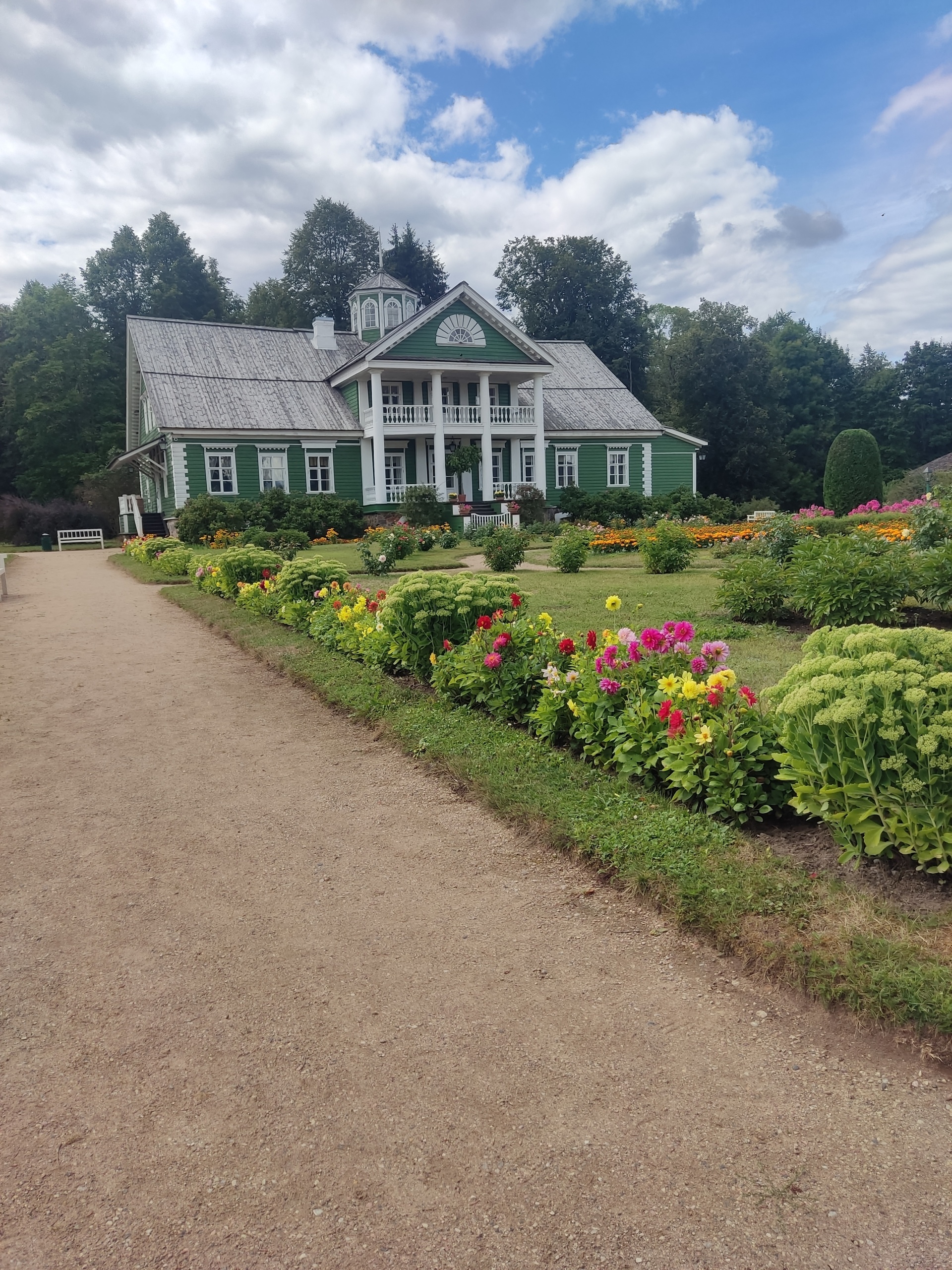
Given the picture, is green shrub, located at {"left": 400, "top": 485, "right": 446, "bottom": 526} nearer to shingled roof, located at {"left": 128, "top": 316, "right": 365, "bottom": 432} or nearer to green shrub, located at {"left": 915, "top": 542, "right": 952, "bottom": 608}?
shingled roof, located at {"left": 128, "top": 316, "right": 365, "bottom": 432}

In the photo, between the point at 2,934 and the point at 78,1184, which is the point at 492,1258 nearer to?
the point at 78,1184

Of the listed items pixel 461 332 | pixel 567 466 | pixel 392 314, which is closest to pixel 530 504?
pixel 567 466

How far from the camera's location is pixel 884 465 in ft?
174

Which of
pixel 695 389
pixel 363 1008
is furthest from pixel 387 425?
pixel 363 1008

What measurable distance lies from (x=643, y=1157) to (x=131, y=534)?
3323 cm

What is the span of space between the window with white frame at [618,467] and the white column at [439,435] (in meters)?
7.73

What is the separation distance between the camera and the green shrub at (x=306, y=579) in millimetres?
10312

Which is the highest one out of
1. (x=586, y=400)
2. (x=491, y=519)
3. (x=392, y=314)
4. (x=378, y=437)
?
(x=392, y=314)

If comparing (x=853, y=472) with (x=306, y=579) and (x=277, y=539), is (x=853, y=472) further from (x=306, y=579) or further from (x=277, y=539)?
(x=306, y=579)

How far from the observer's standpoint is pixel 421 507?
27797 mm

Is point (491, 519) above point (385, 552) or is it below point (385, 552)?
above

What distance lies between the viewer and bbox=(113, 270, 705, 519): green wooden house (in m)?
29.7

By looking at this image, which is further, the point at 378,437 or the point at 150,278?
the point at 150,278

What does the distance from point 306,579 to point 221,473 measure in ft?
68.0
